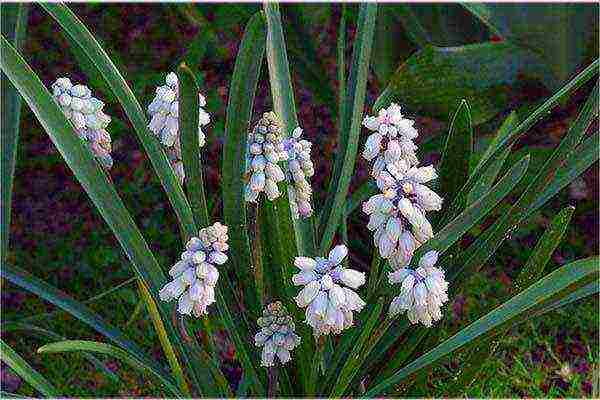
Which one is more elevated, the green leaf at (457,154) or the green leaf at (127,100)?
the green leaf at (127,100)

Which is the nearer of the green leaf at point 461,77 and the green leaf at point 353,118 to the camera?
the green leaf at point 353,118

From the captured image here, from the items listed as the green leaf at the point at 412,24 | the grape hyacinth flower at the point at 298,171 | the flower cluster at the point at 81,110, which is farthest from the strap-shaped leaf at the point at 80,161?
the green leaf at the point at 412,24

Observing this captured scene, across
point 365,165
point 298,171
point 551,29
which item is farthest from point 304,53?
point 298,171

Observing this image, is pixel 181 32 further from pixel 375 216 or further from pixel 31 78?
pixel 375 216

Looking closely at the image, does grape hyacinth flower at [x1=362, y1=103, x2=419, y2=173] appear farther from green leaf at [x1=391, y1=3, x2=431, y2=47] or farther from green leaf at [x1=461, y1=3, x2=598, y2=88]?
green leaf at [x1=391, y1=3, x2=431, y2=47]

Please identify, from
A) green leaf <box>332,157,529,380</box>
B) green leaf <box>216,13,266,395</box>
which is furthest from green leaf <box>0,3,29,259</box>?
green leaf <box>332,157,529,380</box>

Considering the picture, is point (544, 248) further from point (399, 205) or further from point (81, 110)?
point (81, 110)

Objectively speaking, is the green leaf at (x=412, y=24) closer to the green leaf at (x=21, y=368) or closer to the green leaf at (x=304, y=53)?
the green leaf at (x=304, y=53)
